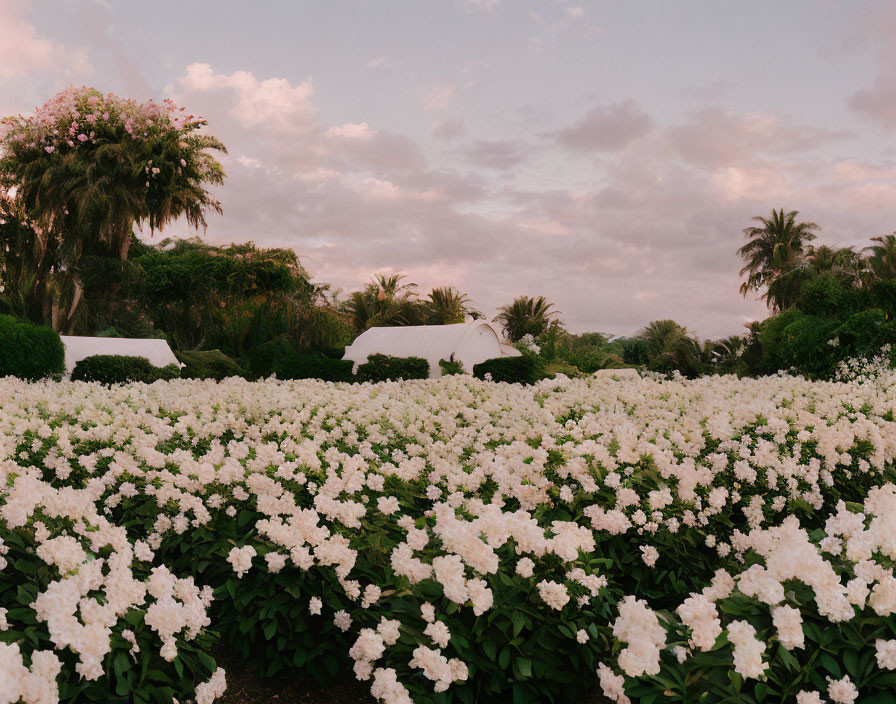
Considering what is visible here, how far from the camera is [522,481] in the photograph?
4168 mm

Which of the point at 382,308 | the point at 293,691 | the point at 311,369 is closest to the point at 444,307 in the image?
the point at 382,308

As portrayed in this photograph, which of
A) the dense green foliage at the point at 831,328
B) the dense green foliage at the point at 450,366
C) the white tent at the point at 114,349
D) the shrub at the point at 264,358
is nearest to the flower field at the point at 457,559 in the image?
the dense green foliage at the point at 831,328

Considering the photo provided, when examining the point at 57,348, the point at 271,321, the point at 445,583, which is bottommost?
the point at 445,583

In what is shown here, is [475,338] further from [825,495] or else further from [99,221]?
[99,221]

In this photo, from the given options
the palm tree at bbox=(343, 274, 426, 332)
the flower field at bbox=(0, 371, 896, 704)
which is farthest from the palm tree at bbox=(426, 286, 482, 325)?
the flower field at bbox=(0, 371, 896, 704)

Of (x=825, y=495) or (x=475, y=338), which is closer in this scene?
(x=825, y=495)

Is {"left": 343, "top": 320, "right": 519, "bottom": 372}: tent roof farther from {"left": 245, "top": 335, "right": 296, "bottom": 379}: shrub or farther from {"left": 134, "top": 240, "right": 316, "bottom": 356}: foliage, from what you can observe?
{"left": 134, "top": 240, "right": 316, "bottom": 356}: foliage

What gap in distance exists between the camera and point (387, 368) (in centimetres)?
1930

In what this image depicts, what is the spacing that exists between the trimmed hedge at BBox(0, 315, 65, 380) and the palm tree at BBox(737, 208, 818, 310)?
35.9 meters

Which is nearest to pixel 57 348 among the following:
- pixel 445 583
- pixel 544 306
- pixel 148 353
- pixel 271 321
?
pixel 148 353

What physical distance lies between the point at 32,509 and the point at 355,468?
1.73m

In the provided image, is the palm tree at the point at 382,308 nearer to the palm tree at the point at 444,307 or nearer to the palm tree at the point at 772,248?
the palm tree at the point at 444,307

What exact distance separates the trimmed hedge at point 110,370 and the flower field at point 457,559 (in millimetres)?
11340

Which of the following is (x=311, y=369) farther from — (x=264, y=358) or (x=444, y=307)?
(x=444, y=307)
